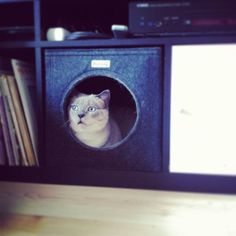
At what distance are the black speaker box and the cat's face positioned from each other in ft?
0.09

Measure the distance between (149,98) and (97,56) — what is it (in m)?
0.21

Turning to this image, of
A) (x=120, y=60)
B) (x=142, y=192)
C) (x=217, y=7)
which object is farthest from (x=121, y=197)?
(x=217, y=7)

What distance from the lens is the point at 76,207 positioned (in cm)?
90

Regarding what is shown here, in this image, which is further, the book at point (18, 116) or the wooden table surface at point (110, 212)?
the book at point (18, 116)

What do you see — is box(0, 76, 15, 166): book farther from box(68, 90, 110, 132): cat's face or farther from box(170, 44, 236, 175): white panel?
box(170, 44, 236, 175): white panel

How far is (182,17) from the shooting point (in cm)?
94

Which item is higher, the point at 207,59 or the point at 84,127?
the point at 207,59

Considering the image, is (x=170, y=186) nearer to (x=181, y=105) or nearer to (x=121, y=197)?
(x=121, y=197)

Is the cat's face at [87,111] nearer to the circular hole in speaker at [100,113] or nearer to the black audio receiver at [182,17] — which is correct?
the circular hole in speaker at [100,113]

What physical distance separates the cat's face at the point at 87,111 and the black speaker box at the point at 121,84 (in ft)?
0.09

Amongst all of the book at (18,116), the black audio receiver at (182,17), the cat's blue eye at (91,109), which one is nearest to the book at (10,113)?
the book at (18,116)

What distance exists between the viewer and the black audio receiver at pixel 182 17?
93 cm

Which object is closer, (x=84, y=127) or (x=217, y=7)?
(x=217, y=7)

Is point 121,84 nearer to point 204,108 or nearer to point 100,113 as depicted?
point 100,113
